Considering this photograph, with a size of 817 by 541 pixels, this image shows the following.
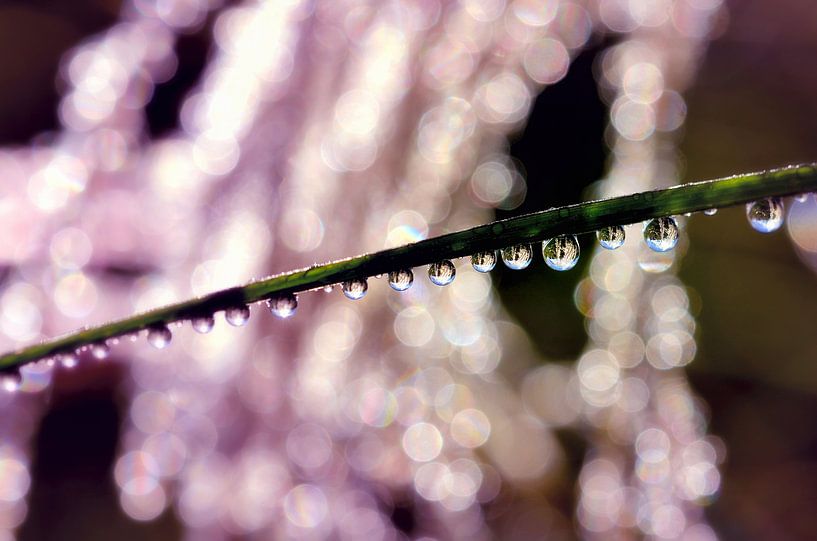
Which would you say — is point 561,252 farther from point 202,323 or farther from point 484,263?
point 202,323

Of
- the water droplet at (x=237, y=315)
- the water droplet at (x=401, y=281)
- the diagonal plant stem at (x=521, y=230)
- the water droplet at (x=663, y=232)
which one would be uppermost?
the water droplet at (x=401, y=281)

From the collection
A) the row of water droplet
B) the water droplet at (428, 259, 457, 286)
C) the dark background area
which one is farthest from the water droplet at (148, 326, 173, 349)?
the dark background area

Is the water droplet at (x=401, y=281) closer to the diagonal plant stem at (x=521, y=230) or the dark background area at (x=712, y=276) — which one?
the diagonal plant stem at (x=521, y=230)

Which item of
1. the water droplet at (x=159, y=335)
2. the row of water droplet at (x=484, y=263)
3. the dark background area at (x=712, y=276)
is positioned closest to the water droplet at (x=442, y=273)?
the row of water droplet at (x=484, y=263)

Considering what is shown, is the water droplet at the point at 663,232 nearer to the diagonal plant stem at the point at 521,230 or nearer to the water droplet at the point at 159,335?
the diagonal plant stem at the point at 521,230

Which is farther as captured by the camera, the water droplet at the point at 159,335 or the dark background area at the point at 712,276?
the dark background area at the point at 712,276

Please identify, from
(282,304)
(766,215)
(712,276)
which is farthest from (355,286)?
(712,276)

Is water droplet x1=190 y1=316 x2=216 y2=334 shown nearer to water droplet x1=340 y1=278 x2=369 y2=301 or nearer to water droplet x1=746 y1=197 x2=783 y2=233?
water droplet x1=340 y1=278 x2=369 y2=301

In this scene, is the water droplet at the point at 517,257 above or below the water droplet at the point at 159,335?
above
